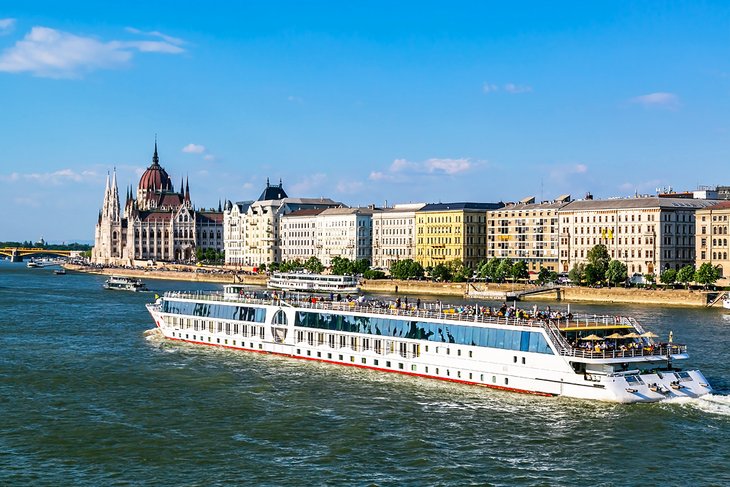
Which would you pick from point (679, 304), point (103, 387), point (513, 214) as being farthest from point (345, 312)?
point (513, 214)

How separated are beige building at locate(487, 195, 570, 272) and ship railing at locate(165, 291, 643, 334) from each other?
9010 cm

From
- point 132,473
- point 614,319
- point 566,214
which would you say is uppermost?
point 566,214

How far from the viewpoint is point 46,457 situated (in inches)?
1400

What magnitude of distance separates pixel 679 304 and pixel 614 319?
58.9 meters

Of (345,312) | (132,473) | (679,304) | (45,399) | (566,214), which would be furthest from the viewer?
(566,214)

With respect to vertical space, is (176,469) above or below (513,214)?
below

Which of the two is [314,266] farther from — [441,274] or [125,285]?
[125,285]

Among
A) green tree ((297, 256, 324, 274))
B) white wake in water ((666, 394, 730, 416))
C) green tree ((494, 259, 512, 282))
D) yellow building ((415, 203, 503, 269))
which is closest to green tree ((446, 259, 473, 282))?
yellow building ((415, 203, 503, 269))

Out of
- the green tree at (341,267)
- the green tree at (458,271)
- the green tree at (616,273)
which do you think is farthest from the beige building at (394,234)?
the green tree at (616,273)

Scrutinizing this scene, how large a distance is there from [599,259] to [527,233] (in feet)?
78.5

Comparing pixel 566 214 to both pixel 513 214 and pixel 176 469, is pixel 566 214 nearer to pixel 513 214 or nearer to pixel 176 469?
pixel 513 214

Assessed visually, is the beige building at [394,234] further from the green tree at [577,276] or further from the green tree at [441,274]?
the green tree at [577,276]

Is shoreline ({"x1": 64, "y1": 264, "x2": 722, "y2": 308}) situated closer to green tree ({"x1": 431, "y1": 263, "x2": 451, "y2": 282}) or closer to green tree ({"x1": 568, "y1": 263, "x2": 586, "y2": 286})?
green tree ({"x1": 431, "y1": 263, "x2": 451, "y2": 282})

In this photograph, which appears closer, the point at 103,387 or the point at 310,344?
the point at 103,387
